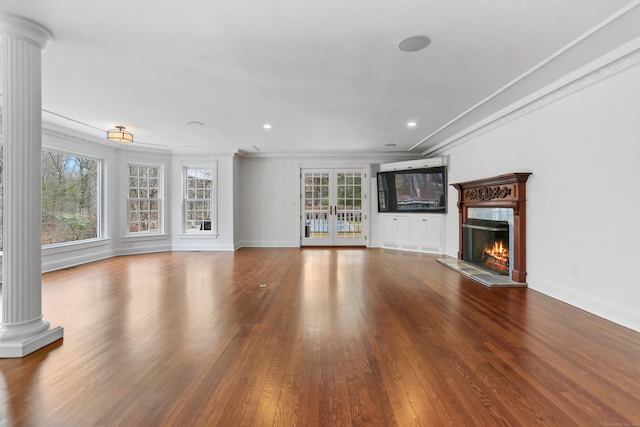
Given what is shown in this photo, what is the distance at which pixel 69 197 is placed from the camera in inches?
236

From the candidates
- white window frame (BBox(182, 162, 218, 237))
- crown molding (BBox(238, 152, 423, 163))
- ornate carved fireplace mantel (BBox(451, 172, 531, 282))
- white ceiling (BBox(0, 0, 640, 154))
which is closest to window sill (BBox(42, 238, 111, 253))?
white window frame (BBox(182, 162, 218, 237))

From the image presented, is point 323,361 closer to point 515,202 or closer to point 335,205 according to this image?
point 515,202

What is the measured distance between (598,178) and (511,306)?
64.9 inches

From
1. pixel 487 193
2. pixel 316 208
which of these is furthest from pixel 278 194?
pixel 487 193

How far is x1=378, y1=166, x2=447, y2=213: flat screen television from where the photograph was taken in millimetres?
6988

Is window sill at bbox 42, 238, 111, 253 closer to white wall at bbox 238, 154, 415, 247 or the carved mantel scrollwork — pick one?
white wall at bbox 238, 154, 415, 247

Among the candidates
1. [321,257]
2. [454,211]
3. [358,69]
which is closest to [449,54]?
[358,69]

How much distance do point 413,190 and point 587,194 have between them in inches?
165

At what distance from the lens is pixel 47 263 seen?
530cm

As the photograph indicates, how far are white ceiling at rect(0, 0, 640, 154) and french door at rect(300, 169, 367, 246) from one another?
328cm

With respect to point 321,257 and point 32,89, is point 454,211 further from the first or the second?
point 32,89

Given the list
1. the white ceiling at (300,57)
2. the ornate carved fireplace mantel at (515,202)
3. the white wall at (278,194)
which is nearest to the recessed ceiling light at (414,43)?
the white ceiling at (300,57)

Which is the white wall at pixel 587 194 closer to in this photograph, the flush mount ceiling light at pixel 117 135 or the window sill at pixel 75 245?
the flush mount ceiling light at pixel 117 135

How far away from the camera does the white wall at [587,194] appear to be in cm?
284
